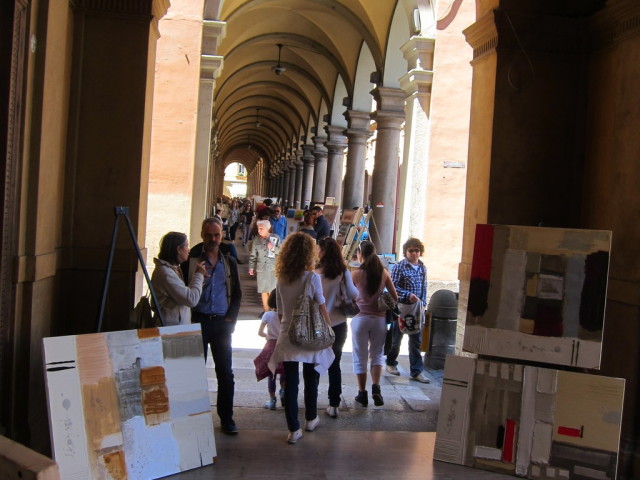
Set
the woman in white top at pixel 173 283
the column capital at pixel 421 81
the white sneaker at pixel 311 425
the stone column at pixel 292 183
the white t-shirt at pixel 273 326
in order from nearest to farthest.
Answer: the woman in white top at pixel 173 283, the white sneaker at pixel 311 425, the white t-shirt at pixel 273 326, the column capital at pixel 421 81, the stone column at pixel 292 183

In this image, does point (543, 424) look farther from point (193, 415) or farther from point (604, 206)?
point (193, 415)

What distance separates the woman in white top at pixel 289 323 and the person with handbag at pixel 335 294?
56cm

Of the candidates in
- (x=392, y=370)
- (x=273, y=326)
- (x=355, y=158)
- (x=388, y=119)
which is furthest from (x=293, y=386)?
(x=355, y=158)

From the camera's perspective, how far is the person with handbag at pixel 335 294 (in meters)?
5.59

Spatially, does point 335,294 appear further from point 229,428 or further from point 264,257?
point 264,257

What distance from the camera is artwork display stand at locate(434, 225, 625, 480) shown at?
4.20 meters

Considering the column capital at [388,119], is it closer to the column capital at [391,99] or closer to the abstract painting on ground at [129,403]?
the column capital at [391,99]

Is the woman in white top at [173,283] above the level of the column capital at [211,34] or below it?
below

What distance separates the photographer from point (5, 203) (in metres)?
3.87

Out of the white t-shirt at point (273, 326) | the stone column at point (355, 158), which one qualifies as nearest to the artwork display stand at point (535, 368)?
the white t-shirt at point (273, 326)

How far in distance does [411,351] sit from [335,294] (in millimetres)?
1871

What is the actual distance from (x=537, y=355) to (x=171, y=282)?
230 cm

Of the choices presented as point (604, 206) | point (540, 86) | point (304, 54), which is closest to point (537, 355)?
point (604, 206)

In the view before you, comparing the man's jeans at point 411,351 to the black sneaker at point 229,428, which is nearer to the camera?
the black sneaker at point 229,428
